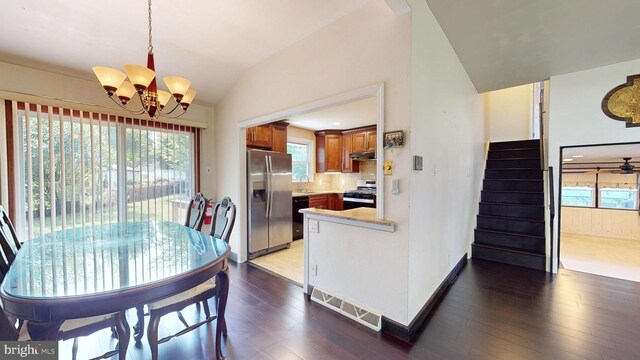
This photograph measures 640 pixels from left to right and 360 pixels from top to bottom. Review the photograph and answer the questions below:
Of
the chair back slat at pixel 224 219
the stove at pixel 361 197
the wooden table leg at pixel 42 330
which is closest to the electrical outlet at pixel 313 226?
the chair back slat at pixel 224 219

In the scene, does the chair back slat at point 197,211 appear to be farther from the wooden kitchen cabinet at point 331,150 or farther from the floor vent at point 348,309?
the wooden kitchen cabinet at point 331,150

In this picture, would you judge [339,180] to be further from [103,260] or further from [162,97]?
[103,260]

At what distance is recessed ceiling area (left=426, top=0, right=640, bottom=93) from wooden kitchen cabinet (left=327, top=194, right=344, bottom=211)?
3.41 m

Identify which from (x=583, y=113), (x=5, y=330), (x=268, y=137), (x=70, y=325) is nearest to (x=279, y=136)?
(x=268, y=137)

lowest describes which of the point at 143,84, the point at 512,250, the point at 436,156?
the point at 512,250

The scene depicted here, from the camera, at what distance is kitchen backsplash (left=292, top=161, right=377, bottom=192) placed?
19.3ft

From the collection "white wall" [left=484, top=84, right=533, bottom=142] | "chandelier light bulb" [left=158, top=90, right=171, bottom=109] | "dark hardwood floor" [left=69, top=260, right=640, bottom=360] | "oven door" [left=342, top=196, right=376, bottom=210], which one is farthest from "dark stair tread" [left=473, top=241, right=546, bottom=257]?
"chandelier light bulb" [left=158, top=90, right=171, bottom=109]

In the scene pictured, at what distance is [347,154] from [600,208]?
553 centimetres

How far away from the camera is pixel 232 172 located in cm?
379

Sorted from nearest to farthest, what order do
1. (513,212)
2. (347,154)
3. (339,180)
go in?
(513,212)
(347,154)
(339,180)

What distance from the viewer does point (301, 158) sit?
5859 millimetres

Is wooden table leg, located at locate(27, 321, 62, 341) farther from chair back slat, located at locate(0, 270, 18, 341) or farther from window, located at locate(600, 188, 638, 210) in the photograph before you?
window, located at locate(600, 188, 638, 210)

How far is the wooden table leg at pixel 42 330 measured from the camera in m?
1.07

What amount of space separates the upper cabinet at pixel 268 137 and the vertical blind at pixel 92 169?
1062 millimetres
